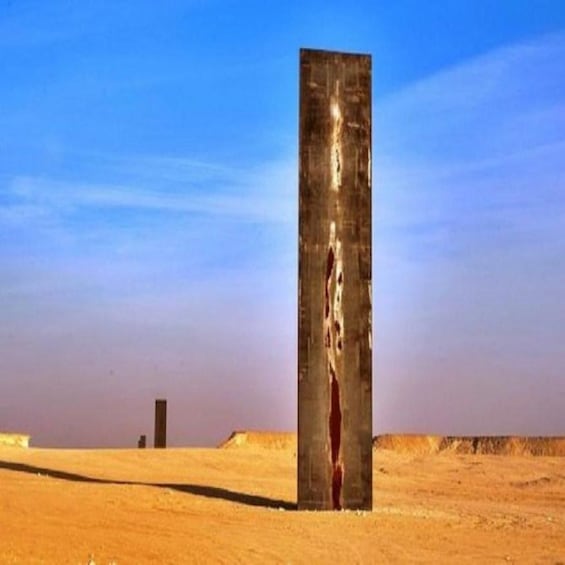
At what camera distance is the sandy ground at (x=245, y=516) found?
355 inches

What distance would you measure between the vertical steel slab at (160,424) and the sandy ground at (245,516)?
3402 mm

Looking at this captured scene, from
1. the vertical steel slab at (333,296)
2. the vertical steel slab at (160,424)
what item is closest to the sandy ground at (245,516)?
the vertical steel slab at (333,296)

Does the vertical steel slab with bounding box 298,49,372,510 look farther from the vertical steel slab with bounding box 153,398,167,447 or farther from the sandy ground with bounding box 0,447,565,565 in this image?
the vertical steel slab with bounding box 153,398,167,447

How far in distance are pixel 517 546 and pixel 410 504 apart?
148 inches

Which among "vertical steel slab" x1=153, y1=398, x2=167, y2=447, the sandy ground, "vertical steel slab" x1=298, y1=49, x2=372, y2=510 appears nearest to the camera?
the sandy ground

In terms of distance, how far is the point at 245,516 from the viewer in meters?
11.4

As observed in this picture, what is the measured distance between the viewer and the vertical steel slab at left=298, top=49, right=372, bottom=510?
12414 millimetres

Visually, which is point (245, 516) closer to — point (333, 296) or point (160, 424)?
point (333, 296)

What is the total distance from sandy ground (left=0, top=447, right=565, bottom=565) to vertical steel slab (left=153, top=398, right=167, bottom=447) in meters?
3.40

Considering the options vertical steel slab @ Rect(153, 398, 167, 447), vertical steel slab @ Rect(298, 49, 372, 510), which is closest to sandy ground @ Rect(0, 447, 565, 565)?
vertical steel slab @ Rect(298, 49, 372, 510)

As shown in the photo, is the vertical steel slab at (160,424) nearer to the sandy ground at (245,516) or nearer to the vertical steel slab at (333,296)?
the sandy ground at (245,516)

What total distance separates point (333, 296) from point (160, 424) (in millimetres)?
10945

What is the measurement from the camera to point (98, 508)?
36.7 ft

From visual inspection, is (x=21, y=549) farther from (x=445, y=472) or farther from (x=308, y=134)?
(x=445, y=472)
